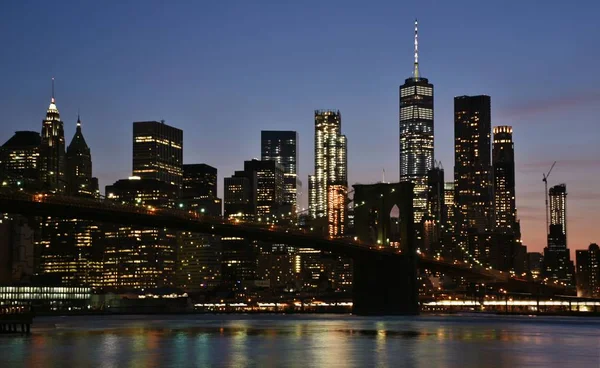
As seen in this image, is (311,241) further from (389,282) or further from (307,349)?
(307,349)

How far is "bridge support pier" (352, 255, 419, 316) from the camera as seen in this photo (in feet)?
337

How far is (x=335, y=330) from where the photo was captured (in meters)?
81.7

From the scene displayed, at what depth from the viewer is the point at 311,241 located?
98.5 m

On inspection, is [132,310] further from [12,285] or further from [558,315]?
[558,315]

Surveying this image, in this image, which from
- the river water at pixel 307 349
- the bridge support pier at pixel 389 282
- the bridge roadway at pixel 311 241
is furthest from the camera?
the bridge support pier at pixel 389 282

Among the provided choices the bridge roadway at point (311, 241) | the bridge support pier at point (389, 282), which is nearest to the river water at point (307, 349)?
the bridge roadway at point (311, 241)

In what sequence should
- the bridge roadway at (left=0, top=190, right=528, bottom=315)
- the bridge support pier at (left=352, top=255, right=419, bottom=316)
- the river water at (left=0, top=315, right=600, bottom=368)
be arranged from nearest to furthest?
the river water at (left=0, top=315, right=600, bottom=368) < the bridge roadway at (left=0, top=190, right=528, bottom=315) < the bridge support pier at (left=352, top=255, right=419, bottom=316)

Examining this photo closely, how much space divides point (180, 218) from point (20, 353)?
113 feet

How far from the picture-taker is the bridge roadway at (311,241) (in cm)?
7756

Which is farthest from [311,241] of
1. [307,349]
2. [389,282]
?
[307,349]

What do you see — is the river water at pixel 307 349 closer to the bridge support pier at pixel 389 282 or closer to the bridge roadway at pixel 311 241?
the bridge roadway at pixel 311 241

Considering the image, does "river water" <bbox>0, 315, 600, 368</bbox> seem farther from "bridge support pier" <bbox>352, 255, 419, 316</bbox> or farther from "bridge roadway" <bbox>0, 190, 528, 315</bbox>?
"bridge support pier" <bbox>352, 255, 419, 316</bbox>

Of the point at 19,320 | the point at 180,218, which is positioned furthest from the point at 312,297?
the point at 19,320

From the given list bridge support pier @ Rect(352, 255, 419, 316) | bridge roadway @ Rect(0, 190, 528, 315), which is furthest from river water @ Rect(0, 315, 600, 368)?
bridge support pier @ Rect(352, 255, 419, 316)
